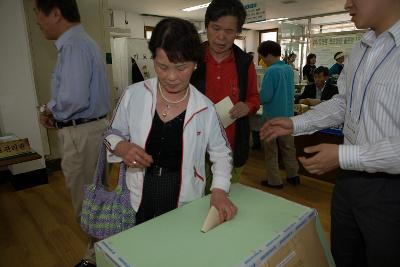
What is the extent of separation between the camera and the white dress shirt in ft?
2.92

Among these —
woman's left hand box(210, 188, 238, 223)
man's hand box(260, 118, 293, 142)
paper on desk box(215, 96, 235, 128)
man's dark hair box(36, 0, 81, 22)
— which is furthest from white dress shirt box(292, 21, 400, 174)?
man's dark hair box(36, 0, 81, 22)

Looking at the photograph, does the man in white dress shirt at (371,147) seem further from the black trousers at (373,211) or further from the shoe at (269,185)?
the shoe at (269,185)

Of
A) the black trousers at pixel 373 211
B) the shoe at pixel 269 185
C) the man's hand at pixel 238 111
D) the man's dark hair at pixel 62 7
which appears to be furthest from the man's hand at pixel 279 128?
the shoe at pixel 269 185

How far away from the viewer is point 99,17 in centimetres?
372

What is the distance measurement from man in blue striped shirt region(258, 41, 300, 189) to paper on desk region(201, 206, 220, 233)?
7.79ft

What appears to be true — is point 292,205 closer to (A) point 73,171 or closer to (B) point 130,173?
(B) point 130,173

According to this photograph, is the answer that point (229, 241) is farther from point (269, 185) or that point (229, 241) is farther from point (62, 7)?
point (269, 185)

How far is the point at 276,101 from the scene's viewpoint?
3.12 metres

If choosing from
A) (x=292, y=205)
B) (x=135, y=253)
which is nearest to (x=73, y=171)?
(x=135, y=253)

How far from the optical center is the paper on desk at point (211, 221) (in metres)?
0.83

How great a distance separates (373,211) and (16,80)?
3491 millimetres

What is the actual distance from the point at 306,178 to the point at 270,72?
1.39 m

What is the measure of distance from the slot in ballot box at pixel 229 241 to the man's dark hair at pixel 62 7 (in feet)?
4.65

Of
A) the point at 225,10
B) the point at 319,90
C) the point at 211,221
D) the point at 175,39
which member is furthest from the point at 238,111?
the point at 319,90
